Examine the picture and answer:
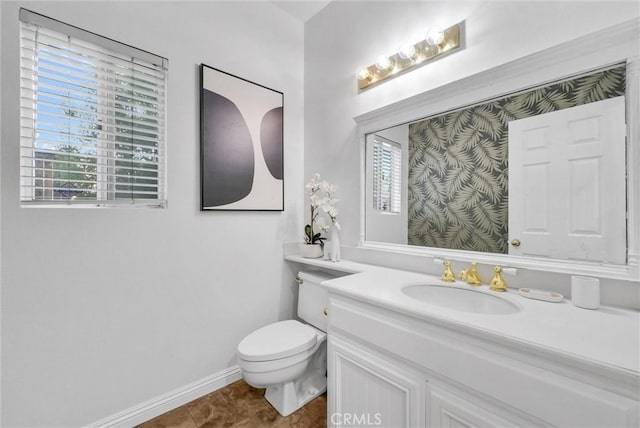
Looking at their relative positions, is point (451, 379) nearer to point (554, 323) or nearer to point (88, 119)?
point (554, 323)

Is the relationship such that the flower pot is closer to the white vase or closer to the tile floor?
the white vase

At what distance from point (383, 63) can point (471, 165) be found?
0.78m

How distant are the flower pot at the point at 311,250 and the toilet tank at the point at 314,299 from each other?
4.9 inches

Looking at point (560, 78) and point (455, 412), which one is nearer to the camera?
point (455, 412)

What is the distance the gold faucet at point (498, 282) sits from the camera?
1.08 metres

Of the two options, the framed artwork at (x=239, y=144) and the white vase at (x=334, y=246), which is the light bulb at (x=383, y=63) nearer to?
the framed artwork at (x=239, y=144)

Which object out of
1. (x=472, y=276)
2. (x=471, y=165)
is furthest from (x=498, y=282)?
(x=471, y=165)

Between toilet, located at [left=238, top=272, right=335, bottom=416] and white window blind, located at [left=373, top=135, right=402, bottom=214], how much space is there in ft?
2.05

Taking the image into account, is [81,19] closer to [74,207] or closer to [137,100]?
[137,100]

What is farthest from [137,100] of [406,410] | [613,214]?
[613,214]

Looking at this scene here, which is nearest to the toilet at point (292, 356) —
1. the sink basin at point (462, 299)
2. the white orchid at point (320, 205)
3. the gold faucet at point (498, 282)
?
the white orchid at point (320, 205)

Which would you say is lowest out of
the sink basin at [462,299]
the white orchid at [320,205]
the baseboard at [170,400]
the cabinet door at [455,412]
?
the baseboard at [170,400]

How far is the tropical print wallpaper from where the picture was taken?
1.04 m

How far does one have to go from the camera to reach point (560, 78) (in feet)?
3.34
